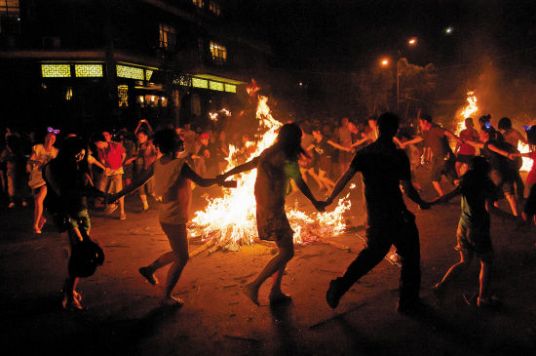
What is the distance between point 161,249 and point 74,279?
7.78 ft

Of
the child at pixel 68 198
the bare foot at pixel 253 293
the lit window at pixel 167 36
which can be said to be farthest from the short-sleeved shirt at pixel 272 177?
→ the lit window at pixel 167 36

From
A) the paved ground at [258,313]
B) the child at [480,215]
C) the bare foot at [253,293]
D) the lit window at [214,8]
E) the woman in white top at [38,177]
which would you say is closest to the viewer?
the paved ground at [258,313]

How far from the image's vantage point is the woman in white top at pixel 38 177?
820 centimetres

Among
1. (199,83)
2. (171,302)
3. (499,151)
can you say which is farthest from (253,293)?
(199,83)

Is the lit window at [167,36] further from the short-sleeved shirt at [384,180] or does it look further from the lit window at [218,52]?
the short-sleeved shirt at [384,180]

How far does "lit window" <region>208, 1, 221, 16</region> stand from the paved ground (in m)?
32.2

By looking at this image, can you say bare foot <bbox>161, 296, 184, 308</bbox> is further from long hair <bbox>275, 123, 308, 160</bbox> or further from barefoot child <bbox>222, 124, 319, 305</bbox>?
long hair <bbox>275, 123, 308, 160</bbox>

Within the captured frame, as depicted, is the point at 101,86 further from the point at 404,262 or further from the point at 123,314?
the point at 404,262

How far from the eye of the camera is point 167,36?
27953 millimetres

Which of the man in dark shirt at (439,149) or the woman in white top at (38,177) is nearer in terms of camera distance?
the woman in white top at (38,177)

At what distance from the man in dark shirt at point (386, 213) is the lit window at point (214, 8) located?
33635 millimetres

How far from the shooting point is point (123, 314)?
4598 millimetres

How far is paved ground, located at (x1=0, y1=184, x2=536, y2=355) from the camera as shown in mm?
3834

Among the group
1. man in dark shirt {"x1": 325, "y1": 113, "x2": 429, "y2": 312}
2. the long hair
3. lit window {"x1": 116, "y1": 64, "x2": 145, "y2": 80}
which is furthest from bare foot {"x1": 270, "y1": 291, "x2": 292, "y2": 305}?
lit window {"x1": 116, "y1": 64, "x2": 145, "y2": 80}
